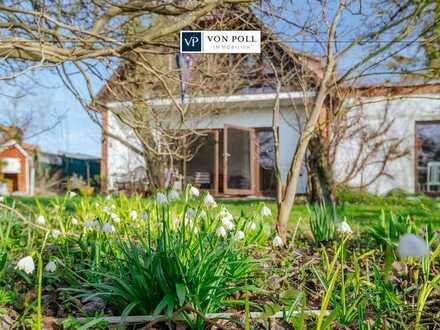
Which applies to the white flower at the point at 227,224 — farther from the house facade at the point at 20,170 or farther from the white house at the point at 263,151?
the house facade at the point at 20,170

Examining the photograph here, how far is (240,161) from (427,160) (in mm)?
4628

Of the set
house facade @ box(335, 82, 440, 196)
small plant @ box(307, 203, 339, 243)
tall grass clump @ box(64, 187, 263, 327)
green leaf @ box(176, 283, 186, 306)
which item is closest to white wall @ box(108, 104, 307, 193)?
house facade @ box(335, 82, 440, 196)

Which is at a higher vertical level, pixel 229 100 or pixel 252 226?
pixel 229 100

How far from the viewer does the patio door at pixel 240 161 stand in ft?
38.6

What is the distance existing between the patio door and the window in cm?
404

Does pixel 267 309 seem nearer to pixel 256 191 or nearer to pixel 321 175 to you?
pixel 321 175

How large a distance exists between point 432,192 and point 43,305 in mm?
10819

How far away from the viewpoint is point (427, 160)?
1112 cm

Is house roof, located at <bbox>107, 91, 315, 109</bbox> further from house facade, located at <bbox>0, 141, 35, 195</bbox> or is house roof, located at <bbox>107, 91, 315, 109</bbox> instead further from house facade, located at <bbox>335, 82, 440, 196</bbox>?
house facade, located at <bbox>0, 141, 35, 195</bbox>

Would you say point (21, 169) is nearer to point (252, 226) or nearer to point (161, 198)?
point (252, 226)

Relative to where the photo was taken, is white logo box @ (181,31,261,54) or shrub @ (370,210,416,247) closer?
shrub @ (370,210,416,247)

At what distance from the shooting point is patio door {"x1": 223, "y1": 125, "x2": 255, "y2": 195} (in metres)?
11.8

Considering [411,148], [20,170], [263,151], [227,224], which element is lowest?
[227,224]

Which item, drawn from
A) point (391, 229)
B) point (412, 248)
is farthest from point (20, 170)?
point (412, 248)
